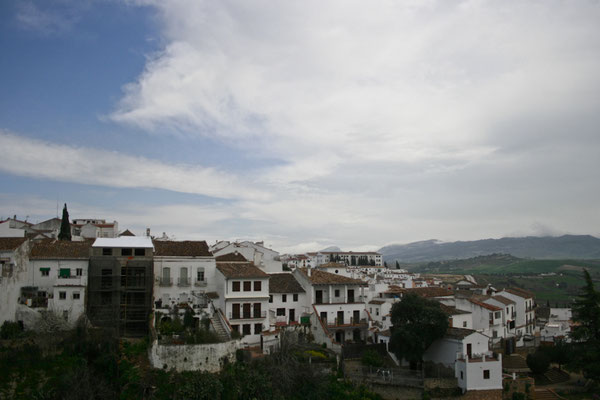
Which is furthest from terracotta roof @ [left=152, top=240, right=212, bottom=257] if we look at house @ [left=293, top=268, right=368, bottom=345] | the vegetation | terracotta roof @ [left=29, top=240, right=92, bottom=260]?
house @ [left=293, top=268, right=368, bottom=345]

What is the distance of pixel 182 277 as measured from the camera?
40.7 m

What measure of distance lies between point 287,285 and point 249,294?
6.05 m

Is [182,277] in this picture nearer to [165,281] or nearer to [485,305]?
[165,281]

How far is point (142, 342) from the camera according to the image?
3472 cm

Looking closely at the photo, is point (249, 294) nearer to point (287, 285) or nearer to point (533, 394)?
point (287, 285)

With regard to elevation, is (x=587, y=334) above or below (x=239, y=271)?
below

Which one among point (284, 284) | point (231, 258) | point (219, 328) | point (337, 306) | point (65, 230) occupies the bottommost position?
point (219, 328)

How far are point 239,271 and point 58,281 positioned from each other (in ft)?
45.2

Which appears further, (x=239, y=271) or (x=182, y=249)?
Answer: (x=182, y=249)

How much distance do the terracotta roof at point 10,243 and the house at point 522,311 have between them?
1929 inches

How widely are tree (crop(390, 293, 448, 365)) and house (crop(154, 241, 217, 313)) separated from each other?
15851mm

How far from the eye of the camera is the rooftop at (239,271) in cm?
3955

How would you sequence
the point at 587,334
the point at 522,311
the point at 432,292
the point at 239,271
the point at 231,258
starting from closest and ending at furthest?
1. the point at 587,334
2. the point at 239,271
3. the point at 231,258
4. the point at 432,292
5. the point at 522,311

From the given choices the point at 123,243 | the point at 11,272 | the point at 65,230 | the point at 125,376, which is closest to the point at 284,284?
the point at 123,243
